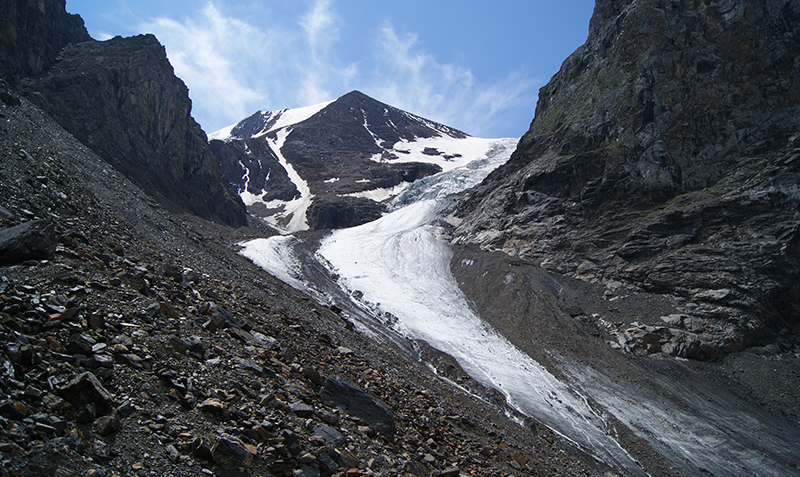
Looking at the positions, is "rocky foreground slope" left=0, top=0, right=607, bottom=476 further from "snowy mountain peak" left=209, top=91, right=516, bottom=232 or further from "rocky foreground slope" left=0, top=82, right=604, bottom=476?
"snowy mountain peak" left=209, top=91, right=516, bottom=232

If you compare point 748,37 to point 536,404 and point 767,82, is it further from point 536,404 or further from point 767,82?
point 536,404

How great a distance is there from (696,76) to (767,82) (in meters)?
6.30

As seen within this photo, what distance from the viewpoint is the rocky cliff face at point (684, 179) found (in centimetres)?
3381

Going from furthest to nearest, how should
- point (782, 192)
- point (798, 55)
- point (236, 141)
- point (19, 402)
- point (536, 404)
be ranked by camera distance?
point (236, 141) < point (798, 55) < point (782, 192) < point (536, 404) < point (19, 402)

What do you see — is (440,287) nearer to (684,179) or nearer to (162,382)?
(684,179)

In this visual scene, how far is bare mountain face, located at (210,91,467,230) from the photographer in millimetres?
95688

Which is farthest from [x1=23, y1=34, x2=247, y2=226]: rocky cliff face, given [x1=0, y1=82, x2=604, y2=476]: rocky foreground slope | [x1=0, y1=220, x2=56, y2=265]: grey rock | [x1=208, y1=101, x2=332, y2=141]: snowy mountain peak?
[x1=208, y1=101, x2=332, y2=141]: snowy mountain peak

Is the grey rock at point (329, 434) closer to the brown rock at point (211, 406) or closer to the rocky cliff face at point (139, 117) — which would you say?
the brown rock at point (211, 406)

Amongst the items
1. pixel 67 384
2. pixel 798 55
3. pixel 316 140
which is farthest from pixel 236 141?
pixel 67 384

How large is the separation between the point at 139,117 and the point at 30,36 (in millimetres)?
13565

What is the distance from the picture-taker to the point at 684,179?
43.2 meters

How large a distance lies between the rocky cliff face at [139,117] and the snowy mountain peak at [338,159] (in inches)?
1018

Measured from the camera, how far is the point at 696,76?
150 ft

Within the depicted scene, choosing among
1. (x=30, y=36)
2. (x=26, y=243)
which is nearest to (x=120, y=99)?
(x=30, y=36)
